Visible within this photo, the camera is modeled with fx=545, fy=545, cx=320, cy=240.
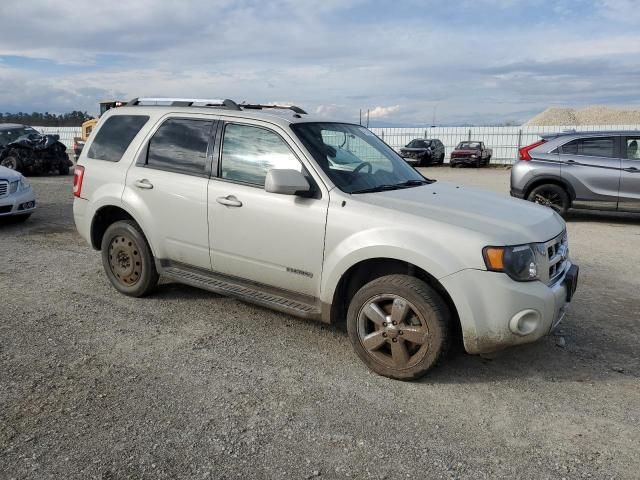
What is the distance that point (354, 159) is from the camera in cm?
450

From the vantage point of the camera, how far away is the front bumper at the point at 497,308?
339 centimetres

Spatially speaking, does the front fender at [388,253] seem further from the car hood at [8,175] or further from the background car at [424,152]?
the background car at [424,152]

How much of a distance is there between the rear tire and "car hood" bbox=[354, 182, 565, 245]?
649 cm

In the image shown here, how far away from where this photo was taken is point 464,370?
156 inches

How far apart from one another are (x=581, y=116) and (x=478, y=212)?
71218 millimetres

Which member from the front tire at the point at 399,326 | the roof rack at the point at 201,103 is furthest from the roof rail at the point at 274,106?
the front tire at the point at 399,326

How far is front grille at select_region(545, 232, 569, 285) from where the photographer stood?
3.69 metres

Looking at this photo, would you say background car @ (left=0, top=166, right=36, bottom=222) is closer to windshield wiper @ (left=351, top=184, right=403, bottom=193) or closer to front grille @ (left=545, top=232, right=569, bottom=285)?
windshield wiper @ (left=351, top=184, right=403, bottom=193)

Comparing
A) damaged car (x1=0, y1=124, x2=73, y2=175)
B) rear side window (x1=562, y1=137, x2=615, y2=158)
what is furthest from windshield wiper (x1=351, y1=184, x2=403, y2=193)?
damaged car (x1=0, y1=124, x2=73, y2=175)

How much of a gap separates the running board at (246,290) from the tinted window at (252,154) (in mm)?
848

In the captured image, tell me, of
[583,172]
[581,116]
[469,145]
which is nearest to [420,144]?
[469,145]

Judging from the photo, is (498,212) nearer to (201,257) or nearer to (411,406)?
(411,406)

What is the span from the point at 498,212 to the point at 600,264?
13.1 feet

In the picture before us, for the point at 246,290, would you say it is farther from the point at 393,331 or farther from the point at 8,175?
the point at 8,175
